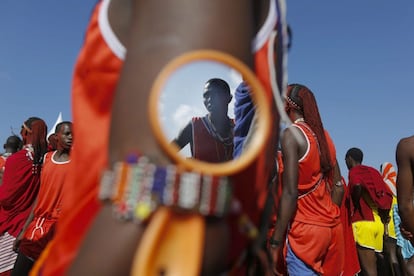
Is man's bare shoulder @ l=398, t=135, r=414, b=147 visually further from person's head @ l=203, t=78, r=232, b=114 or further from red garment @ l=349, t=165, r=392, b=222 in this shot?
red garment @ l=349, t=165, r=392, b=222

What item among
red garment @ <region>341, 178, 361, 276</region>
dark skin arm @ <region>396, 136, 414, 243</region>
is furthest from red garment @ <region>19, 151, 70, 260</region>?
dark skin arm @ <region>396, 136, 414, 243</region>

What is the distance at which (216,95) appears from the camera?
0.84 metres

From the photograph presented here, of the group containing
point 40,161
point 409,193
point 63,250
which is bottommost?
point 63,250

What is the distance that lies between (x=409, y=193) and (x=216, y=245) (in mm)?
3069

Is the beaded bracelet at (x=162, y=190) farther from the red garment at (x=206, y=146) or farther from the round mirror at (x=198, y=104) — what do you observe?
the red garment at (x=206, y=146)

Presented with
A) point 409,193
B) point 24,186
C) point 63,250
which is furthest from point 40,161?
point 63,250

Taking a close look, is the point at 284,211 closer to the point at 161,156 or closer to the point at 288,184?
the point at 288,184

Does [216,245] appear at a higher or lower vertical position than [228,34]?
lower

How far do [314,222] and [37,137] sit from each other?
322cm

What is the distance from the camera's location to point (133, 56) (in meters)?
0.61

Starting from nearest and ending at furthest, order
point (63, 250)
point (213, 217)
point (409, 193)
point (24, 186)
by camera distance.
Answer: point (213, 217)
point (63, 250)
point (409, 193)
point (24, 186)

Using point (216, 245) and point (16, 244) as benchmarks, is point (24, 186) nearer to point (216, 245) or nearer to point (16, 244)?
point (16, 244)

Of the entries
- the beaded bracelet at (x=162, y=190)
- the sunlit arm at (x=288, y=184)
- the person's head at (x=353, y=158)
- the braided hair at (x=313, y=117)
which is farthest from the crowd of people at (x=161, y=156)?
the person's head at (x=353, y=158)

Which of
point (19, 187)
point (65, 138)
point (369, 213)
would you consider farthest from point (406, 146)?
point (19, 187)
